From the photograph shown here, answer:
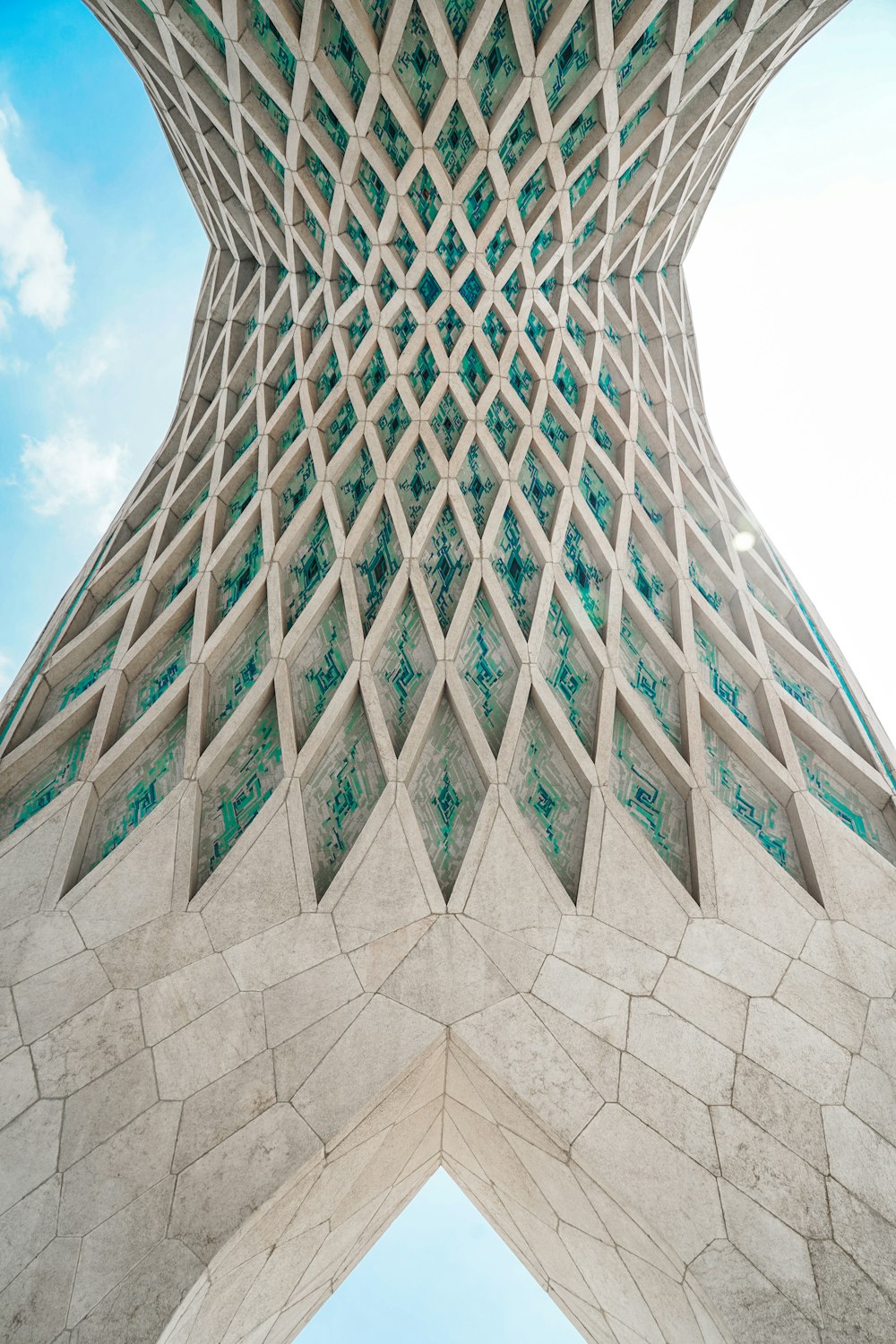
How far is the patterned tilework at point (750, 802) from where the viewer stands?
6.29 meters

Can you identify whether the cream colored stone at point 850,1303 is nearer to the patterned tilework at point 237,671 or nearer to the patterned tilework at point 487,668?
the patterned tilework at point 487,668

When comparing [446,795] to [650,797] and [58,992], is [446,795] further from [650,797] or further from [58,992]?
[58,992]

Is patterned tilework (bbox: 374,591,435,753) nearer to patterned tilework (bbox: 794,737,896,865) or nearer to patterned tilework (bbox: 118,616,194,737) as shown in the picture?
patterned tilework (bbox: 118,616,194,737)

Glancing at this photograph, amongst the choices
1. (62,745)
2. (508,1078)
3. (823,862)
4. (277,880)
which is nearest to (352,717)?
(277,880)

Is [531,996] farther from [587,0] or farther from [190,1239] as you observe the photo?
[587,0]

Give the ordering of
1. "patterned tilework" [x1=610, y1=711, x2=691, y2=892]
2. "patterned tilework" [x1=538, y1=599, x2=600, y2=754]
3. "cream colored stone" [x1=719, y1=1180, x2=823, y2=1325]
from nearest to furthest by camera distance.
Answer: "cream colored stone" [x1=719, y1=1180, x2=823, y2=1325]
"patterned tilework" [x1=610, y1=711, x2=691, y2=892]
"patterned tilework" [x1=538, y1=599, x2=600, y2=754]

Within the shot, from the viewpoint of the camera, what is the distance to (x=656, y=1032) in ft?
17.2

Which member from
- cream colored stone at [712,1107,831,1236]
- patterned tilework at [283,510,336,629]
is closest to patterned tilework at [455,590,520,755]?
patterned tilework at [283,510,336,629]

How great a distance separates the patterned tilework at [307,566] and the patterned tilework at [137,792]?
1.54 m

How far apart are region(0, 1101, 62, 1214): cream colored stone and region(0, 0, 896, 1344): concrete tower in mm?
36

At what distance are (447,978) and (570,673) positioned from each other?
3.02 m

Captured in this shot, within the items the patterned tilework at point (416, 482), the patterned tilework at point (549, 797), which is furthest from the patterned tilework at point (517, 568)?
the patterned tilework at point (549, 797)

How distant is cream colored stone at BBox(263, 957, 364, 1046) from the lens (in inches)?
205

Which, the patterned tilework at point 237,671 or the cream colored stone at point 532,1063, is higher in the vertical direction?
the patterned tilework at point 237,671
